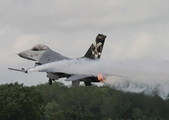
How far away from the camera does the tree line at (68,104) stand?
131 meters

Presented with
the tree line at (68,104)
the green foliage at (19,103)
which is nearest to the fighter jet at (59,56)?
the tree line at (68,104)

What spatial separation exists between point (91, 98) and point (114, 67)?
81.9 metres

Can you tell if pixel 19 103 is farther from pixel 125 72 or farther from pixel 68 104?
pixel 125 72

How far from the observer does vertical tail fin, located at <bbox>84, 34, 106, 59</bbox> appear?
79.9 meters

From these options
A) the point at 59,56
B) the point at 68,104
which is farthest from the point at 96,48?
the point at 68,104

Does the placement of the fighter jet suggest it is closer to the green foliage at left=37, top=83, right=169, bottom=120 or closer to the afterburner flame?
the afterburner flame

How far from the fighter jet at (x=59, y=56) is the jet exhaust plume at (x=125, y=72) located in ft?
2.45

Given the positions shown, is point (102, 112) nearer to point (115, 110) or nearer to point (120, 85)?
point (115, 110)

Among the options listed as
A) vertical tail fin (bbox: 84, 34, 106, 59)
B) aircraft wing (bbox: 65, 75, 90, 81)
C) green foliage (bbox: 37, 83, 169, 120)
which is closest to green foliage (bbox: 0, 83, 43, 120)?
green foliage (bbox: 37, 83, 169, 120)

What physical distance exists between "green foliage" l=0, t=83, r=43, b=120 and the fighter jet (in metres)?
46.1

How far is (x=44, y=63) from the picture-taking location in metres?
81.3

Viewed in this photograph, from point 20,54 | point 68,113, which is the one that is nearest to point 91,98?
point 68,113

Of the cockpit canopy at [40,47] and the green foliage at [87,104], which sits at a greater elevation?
the cockpit canopy at [40,47]

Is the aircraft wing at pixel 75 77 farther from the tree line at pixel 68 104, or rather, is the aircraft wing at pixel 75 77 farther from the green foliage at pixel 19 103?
the green foliage at pixel 19 103
